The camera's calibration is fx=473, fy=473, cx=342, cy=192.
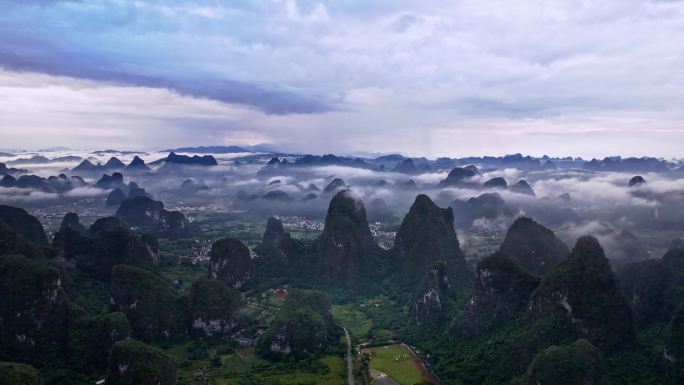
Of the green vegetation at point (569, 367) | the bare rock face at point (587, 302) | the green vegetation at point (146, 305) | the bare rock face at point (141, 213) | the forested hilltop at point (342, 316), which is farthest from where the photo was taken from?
the bare rock face at point (141, 213)

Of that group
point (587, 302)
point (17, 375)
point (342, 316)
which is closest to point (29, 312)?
point (17, 375)

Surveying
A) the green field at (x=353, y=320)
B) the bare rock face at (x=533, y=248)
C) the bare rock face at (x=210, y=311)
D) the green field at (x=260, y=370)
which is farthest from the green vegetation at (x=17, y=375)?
the bare rock face at (x=533, y=248)

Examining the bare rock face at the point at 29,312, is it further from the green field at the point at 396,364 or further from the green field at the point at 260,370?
the green field at the point at 396,364

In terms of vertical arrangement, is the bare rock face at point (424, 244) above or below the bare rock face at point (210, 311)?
above

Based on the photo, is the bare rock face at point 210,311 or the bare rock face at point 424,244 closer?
the bare rock face at point 210,311

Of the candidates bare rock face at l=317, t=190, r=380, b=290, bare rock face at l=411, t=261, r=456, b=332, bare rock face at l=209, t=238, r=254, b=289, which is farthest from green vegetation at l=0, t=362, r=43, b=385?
bare rock face at l=317, t=190, r=380, b=290
